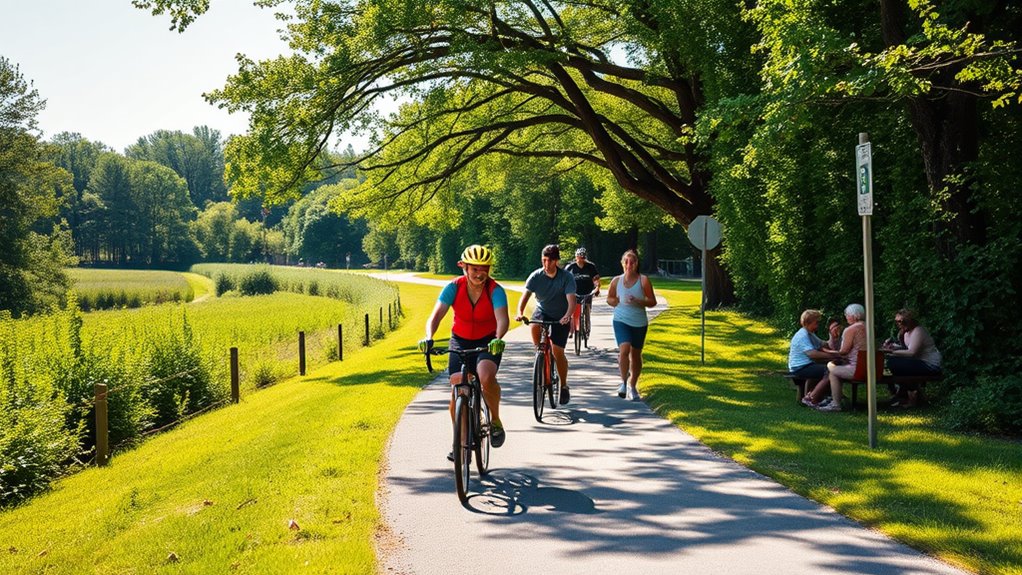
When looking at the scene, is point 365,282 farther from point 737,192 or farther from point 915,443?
point 915,443

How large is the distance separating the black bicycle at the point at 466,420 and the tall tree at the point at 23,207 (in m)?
44.8

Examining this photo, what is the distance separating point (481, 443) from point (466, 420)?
1.77ft

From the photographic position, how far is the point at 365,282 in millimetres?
54719

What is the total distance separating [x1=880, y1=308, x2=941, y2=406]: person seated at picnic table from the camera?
10.5 meters

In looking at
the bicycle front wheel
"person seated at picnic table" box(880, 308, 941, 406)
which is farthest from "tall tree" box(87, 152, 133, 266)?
"person seated at picnic table" box(880, 308, 941, 406)

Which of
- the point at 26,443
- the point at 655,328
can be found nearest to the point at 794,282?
the point at 655,328

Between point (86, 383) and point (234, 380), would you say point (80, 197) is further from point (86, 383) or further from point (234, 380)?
point (86, 383)

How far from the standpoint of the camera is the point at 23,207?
46406 mm

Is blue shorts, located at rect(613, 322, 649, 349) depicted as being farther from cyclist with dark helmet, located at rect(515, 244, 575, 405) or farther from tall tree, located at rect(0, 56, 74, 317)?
tall tree, located at rect(0, 56, 74, 317)

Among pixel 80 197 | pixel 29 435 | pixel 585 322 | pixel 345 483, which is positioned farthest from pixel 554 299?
pixel 80 197

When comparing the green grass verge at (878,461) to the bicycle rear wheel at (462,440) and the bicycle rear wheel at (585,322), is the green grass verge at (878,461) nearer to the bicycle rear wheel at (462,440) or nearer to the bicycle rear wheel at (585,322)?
the bicycle rear wheel at (462,440)

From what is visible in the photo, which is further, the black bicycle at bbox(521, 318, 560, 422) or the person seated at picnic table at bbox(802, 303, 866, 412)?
the person seated at picnic table at bbox(802, 303, 866, 412)

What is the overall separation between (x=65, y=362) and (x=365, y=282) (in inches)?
1613

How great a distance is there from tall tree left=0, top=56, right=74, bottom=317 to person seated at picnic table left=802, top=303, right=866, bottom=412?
44265 mm
